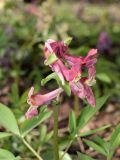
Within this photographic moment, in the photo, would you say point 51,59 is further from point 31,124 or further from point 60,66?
point 31,124

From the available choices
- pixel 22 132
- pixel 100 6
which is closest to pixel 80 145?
pixel 22 132

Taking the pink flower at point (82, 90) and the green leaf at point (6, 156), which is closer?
the pink flower at point (82, 90)

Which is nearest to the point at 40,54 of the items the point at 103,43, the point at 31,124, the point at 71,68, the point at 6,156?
the point at 103,43

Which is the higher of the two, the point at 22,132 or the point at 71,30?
the point at 22,132

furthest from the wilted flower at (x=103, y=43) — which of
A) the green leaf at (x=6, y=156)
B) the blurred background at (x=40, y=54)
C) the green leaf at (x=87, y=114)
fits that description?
the green leaf at (x=6, y=156)

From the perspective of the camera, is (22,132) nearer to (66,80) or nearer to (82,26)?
(66,80)

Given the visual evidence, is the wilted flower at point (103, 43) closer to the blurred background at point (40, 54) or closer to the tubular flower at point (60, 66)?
the blurred background at point (40, 54)
